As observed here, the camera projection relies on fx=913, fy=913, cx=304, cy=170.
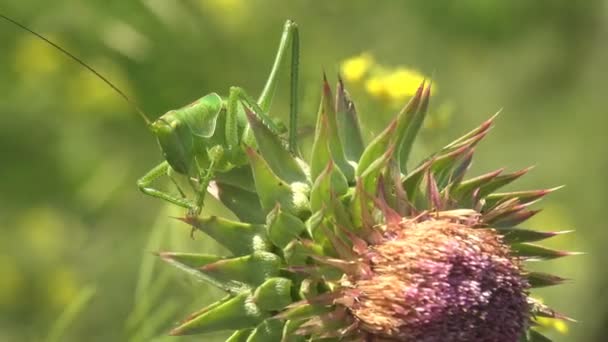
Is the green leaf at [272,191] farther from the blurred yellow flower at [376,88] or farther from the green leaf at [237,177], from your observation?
the blurred yellow flower at [376,88]

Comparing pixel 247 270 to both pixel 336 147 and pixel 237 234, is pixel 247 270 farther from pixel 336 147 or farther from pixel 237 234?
pixel 336 147

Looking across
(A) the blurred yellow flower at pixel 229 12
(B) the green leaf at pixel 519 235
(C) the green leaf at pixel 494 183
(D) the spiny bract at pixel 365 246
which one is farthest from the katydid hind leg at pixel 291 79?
(A) the blurred yellow flower at pixel 229 12

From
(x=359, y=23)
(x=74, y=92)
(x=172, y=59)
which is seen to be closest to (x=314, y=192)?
(x=74, y=92)

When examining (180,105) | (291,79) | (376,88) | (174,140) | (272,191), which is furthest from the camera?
(180,105)

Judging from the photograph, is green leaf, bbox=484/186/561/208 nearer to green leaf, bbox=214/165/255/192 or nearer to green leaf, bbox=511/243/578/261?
green leaf, bbox=511/243/578/261

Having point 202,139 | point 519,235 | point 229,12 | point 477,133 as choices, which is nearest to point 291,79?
point 202,139

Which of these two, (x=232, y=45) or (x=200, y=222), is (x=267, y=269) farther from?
(x=232, y=45)

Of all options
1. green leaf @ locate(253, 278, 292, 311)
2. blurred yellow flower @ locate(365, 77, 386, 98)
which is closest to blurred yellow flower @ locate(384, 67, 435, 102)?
blurred yellow flower @ locate(365, 77, 386, 98)
